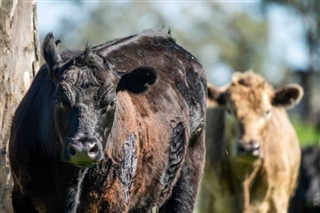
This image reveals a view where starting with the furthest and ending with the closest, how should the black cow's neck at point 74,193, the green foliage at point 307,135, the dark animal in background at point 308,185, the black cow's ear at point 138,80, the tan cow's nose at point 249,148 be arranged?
the green foliage at point 307,135, the dark animal in background at point 308,185, the tan cow's nose at point 249,148, the black cow's ear at point 138,80, the black cow's neck at point 74,193

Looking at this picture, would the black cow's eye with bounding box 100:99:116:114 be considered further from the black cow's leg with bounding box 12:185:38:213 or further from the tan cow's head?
the tan cow's head

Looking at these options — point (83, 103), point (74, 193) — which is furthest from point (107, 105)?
point (74, 193)

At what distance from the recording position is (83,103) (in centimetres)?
752

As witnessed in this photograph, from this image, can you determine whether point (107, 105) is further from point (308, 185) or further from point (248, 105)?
point (308, 185)

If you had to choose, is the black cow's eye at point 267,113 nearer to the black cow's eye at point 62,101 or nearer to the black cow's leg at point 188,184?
the black cow's leg at point 188,184

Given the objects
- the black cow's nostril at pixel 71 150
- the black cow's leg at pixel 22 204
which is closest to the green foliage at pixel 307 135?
the black cow's leg at pixel 22 204

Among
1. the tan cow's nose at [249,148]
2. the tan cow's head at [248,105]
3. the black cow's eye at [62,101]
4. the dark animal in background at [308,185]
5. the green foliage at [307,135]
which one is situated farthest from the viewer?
the green foliage at [307,135]

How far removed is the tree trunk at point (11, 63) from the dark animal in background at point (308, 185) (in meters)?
A: 8.44

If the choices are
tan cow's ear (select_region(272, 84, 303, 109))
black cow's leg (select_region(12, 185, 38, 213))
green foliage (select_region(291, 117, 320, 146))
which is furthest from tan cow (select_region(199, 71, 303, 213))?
green foliage (select_region(291, 117, 320, 146))

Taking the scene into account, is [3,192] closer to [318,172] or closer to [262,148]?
[262,148]

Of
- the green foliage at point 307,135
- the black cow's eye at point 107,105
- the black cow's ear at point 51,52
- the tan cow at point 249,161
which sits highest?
the black cow's ear at point 51,52

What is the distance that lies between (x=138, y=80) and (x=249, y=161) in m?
4.93

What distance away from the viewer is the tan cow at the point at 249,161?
43.0 ft

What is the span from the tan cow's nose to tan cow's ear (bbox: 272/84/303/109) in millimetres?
935
